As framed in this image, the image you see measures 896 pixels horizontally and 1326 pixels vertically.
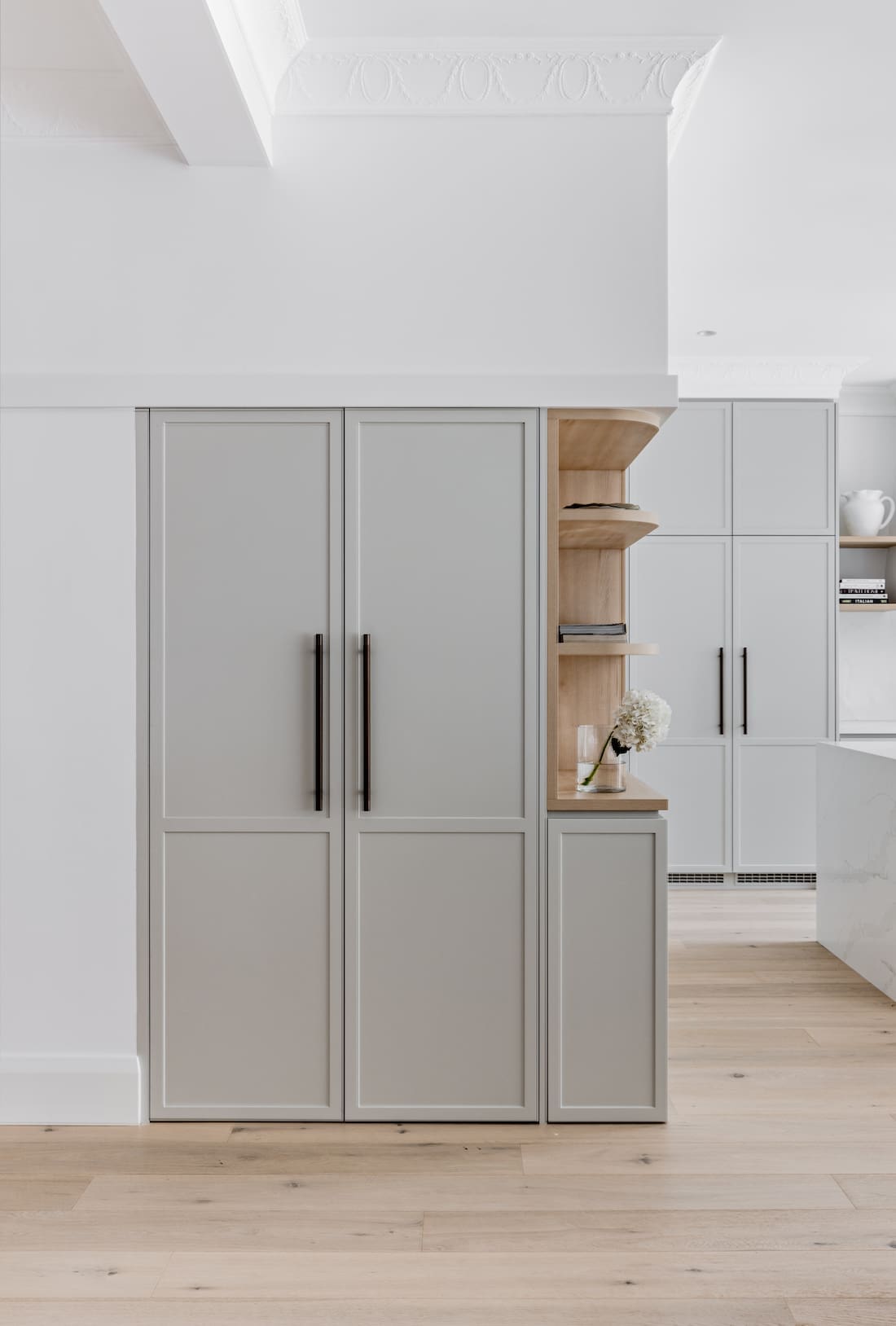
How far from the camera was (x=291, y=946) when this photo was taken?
244 cm

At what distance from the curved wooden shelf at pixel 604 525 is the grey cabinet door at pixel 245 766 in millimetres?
659

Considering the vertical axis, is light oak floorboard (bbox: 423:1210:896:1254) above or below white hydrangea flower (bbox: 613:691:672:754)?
below

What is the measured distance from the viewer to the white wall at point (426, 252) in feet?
8.07

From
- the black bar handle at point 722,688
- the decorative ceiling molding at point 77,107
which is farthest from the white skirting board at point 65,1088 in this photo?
the black bar handle at point 722,688

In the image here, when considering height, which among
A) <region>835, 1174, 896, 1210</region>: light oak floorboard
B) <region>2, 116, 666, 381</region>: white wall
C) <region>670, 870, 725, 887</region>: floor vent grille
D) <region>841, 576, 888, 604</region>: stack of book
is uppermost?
<region>2, 116, 666, 381</region>: white wall

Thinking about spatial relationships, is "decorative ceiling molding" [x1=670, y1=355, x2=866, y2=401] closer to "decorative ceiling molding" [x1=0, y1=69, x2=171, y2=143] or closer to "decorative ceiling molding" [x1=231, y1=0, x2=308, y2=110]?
"decorative ceiling molding" [x1=231, y1=0, x2=308, y2=110]

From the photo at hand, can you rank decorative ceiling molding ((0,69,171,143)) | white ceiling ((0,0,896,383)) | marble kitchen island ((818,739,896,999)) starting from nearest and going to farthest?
white ceiling ((0,0,896,383)) < decorative ceiling molding ((0,69,171,143)) < marble kitchen island ((818,739,896,999))

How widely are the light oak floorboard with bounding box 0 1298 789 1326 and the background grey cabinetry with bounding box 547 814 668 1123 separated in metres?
0.65

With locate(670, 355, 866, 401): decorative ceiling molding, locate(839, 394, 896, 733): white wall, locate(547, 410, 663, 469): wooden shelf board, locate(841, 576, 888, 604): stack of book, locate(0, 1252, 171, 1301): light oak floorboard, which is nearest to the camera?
locate(0, 1252, 171, 1301): light oak floorboard

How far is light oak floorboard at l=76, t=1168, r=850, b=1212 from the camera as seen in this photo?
2078mm

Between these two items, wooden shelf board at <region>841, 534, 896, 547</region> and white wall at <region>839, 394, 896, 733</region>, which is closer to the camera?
wooden shelf board at <region>841, 534, 896, 547</region>

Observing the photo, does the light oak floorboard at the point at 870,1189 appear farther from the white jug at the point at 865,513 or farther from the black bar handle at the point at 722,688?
the white jug at the point at 865,513

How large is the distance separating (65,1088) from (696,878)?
3.34 meters

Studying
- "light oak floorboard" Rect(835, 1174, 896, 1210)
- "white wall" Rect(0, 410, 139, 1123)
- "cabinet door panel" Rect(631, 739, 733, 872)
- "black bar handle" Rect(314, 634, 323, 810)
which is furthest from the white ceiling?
"light oak floorboard" Rect(835, 1174, 896, 1210)
